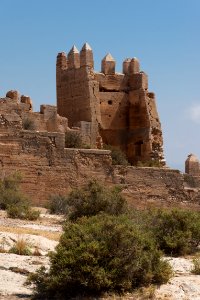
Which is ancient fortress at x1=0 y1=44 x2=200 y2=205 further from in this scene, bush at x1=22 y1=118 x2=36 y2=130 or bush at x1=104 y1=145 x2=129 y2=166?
bush at x1=104 y1=145 x2=129 y2=166

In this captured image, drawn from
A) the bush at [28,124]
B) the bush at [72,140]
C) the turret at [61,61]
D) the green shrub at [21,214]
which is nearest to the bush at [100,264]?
the green shrub at [21,214]

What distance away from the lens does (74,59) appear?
114 feet

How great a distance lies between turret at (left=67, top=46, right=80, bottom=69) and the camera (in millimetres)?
34688

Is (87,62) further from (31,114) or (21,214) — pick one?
(21,214)

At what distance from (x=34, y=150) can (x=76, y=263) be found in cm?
1627

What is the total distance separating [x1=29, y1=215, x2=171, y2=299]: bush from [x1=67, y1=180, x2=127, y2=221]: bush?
9729 millimetres

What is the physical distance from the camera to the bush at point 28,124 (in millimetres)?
29628

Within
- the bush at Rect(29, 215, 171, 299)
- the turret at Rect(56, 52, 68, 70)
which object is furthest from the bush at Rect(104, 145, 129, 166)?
the bush at Rect(29, 215, 171, 299)

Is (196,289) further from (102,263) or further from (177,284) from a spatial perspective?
(102,263)

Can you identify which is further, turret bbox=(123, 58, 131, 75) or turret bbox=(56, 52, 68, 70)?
turret bbox=(123, 58, 131, 75)

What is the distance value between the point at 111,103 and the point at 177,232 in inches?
780

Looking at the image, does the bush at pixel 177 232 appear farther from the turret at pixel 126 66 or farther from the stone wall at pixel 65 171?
the turret at pixel 126 66

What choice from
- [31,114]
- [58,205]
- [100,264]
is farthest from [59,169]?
[100,264]

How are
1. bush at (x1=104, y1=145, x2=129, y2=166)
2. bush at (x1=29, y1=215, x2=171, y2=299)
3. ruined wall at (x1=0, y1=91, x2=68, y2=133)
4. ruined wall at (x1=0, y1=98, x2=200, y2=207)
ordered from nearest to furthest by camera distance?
bush at (x1=29, y1=215, x2=171, y2=299)
ruined wall at (x1=0, y1=98, x2=200, y2=207)
ruined wall at (x1=0, y1=91, x2=68, y2=133)
bush at (x1=104, y1=145, x2=129, y2=166)
